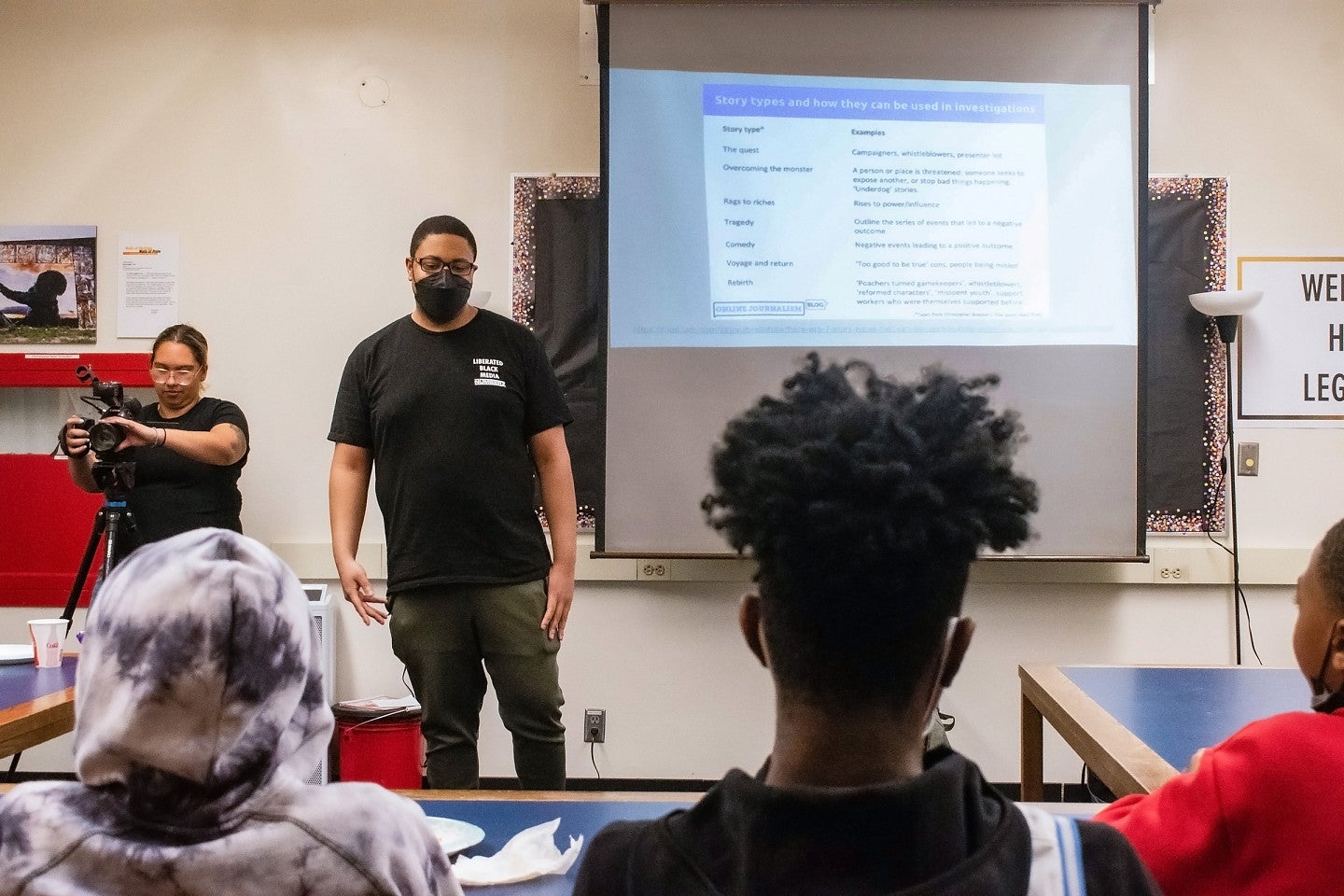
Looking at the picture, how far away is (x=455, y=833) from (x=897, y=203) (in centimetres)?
242

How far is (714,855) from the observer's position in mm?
596

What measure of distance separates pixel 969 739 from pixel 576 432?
5.01 ft

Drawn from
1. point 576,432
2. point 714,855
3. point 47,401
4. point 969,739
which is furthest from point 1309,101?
point 47,401

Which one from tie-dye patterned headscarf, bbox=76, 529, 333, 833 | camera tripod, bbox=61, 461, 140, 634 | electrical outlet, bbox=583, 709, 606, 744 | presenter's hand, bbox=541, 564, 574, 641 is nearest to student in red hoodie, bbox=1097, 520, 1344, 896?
tie-dye patterned headscarf, bbox=76, 529, 333, 833

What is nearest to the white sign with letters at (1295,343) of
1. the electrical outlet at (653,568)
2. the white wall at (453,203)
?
the white wall at (453,203)

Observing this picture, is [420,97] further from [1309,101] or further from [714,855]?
[714,855]

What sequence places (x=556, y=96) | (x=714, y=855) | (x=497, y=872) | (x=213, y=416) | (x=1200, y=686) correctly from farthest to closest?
(x=556, y=96) → (x=213, y=416) → (x=1200, y=686) → (x=497, y=872) → (x=714, y=855)

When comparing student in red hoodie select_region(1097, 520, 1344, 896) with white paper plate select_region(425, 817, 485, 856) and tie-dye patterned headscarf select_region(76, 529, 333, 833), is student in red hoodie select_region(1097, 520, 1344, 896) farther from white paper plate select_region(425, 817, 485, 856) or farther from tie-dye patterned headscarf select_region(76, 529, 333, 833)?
tie-dye patterned headscarf select_region(76, 529, 333, 833)

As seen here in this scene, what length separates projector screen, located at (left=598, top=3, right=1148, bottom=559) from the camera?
305 centimetres

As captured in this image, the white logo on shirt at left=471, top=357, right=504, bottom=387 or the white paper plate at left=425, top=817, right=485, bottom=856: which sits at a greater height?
the white logo on shirt at left=471, top=357, right=504, bottom=387

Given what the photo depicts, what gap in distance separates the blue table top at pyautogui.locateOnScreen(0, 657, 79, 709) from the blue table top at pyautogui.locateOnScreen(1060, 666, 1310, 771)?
65.9 inches

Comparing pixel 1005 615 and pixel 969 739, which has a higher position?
pixel 1005 615

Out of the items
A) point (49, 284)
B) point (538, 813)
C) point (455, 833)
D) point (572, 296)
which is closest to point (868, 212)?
point (572, 296)

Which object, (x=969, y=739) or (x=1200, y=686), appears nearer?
(x=1200, y=686)
